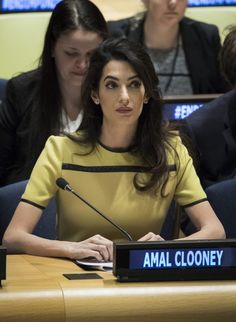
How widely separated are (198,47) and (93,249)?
210 cm

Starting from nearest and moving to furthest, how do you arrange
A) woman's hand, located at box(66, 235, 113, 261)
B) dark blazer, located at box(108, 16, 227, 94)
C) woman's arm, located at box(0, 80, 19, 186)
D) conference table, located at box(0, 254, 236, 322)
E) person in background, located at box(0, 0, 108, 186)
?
conference table, located at box(0, 254, 236, 322), woman's hand, located at box(66, 235, 113, 261), person in background, located at box(0, 0, 108, 186), woman's arm, located at box(0, 80, 19, 186), dark blazer, located at box(108, 16, 227, 94)

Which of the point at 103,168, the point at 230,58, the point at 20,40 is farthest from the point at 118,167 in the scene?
the point at 20,40

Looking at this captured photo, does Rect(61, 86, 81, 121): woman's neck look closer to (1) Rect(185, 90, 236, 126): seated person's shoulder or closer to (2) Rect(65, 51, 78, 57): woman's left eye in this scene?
(2) Rect(65, 51, 78, 57): woman's left eye

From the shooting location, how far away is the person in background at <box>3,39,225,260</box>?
8.25 ft

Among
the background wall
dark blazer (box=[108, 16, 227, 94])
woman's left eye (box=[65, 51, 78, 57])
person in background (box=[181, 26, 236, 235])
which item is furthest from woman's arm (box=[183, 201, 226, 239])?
the background wall

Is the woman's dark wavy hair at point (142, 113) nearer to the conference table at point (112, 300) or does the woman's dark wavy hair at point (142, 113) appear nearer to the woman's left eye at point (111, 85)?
the woman's left eye at point (111, 85)

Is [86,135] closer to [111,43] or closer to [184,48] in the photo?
[111,43]

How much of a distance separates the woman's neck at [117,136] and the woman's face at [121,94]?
0.02 meters

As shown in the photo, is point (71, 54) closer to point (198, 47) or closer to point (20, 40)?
point (198, 47)

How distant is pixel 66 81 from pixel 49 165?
793mm

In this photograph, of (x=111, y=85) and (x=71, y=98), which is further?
(x=71, y=98)

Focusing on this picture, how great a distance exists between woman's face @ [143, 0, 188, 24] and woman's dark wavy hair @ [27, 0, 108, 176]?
856 millimetres

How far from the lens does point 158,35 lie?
4133mm

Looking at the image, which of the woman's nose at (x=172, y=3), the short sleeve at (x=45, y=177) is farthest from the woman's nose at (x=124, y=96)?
the woman's nose at (x=172, y=3)
